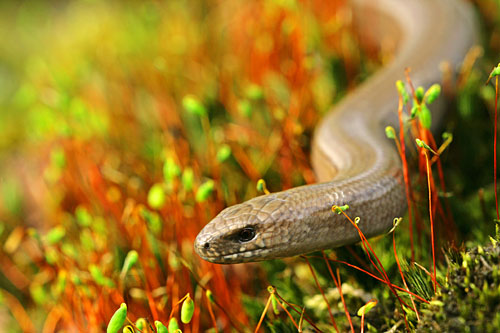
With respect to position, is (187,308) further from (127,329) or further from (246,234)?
(246,234)

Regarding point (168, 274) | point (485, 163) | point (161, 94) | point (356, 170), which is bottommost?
point (168, 274)

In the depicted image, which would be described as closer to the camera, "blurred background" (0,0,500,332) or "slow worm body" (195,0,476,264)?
"slow worm body" (195,0,476,264)

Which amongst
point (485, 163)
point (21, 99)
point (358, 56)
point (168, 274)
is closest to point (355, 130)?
point (485, 163)

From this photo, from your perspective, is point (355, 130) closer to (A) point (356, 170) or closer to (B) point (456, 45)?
(A) point (356, 170)

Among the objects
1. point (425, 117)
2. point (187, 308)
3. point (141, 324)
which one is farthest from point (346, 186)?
point (141, 324)

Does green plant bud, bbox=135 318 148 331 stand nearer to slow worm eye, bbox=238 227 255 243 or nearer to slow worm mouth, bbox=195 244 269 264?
slow worm mouth, bbox=195 244 269 264

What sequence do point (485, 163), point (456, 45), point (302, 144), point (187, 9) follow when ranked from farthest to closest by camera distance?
point (187, 9), point (456, 45), point (302, 144), point (485, 163)

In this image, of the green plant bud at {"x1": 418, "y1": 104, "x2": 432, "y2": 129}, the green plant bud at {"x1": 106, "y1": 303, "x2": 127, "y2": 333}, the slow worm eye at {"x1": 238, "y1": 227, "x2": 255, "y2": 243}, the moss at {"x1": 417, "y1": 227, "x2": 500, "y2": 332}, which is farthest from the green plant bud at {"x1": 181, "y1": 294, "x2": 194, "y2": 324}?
the green plant bud at {"x1": 418, "y1": 104, "x2": 432, "y2": 129}
